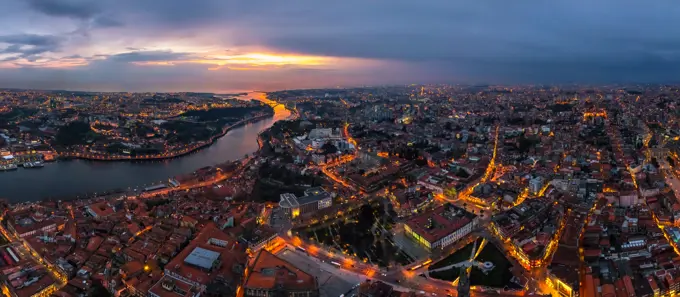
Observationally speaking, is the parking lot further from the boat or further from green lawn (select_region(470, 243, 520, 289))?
the boat

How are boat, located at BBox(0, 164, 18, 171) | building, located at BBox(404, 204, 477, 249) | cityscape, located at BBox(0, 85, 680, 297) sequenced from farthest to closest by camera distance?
boat, located at BBox(0, 164, 18, 171)
building, located at BBox(404, 204, 477, 249)
cityscape, located at BBox(0, 85, 680, 297)

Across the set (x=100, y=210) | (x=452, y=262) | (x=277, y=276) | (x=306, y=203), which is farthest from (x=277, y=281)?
(x=100, y=210)

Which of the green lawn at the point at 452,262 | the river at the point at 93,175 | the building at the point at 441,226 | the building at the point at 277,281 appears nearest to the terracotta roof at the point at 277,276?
the building at the point at 277,281

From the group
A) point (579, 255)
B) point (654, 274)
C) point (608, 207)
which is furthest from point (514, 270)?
point (608, 207)

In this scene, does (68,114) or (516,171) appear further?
(68,114)

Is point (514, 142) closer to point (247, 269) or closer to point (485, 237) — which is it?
point (485, 237)

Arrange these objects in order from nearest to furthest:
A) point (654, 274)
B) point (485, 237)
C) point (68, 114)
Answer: point (654, 274), point (485, 237), point (68, 114)

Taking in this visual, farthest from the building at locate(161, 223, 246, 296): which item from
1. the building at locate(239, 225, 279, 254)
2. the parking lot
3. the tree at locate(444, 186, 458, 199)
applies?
the tree at locate(444, 186, 458, 199)
